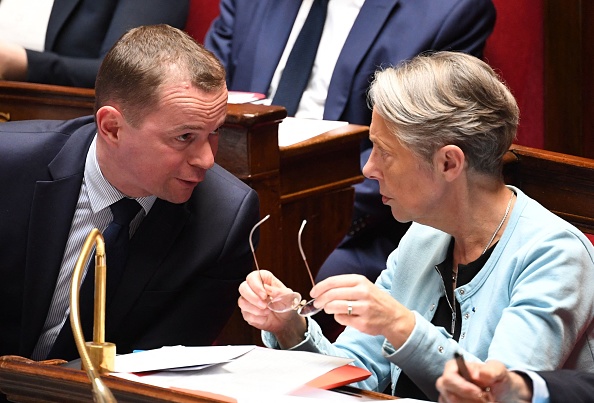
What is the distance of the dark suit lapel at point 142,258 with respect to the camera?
2.24 m

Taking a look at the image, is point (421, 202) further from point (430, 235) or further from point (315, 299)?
point (315, 299)

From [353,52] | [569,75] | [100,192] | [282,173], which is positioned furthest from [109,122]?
[569,75]

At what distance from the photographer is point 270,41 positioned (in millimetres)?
3484

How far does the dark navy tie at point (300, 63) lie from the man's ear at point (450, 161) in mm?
1510

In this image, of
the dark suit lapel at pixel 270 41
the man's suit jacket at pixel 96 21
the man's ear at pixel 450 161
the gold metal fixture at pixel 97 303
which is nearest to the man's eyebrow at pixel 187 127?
the man's ear at pixel 450 161

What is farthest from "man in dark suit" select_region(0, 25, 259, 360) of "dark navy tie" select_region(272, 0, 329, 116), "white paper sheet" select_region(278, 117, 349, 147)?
"dark navy tie" select_region(272, 0, 329, 116)

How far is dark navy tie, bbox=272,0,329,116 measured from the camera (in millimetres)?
3367

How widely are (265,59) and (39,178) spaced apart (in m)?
1.35

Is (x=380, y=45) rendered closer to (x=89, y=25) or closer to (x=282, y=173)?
(x=282, y=173)

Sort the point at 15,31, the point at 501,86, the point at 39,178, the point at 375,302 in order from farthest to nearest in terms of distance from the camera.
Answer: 1. the point at 15,31
2. the point at 39,178
3. the point at 501,86
4. the point at 375,302

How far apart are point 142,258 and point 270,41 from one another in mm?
1424

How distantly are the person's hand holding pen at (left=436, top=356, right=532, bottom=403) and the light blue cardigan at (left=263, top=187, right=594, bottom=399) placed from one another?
→ 0.24 m

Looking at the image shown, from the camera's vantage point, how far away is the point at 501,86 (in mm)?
1873

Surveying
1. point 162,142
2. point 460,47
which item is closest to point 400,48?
point 460,47
